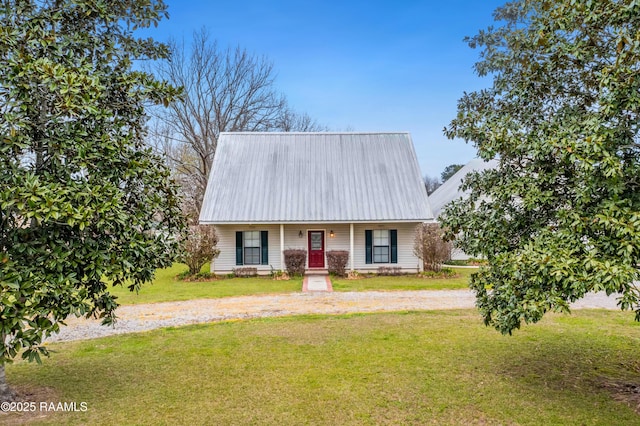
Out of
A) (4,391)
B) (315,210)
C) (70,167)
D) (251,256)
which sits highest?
(315,210)

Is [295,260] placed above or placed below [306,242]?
below

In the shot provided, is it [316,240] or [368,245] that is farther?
[316,240]

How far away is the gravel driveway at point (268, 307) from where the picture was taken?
29.1 ft

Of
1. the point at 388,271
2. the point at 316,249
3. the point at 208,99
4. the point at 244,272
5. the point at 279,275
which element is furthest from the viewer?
the point at 208,99

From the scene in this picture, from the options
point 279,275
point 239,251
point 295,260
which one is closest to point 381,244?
point 295,260

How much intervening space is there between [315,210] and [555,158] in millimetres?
12334

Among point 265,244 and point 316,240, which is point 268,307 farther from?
point 316,240

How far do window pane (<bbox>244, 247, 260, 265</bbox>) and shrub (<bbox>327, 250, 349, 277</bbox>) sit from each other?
3.04 meters

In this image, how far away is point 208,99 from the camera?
27.2m

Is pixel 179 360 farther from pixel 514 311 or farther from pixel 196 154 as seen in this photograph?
pixel 196 154

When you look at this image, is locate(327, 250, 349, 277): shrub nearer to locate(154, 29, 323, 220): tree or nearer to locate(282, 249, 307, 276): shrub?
locate(282, 249, 307, 276): shrub

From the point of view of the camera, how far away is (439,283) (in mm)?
14336

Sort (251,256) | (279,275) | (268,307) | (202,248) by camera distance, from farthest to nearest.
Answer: (251,256)
(279,275)
(202,248)
(268,307)

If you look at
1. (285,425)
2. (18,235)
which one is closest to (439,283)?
(285,425)
